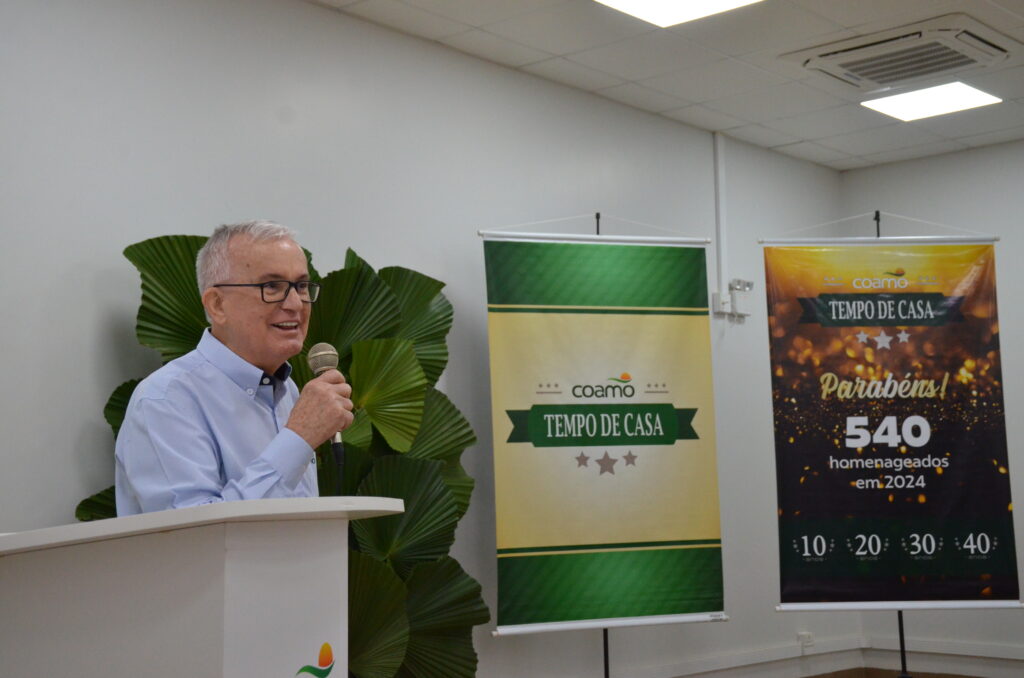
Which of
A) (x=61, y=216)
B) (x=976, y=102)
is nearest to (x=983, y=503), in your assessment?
(x=976, y=102)

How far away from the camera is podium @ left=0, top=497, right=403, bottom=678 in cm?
163

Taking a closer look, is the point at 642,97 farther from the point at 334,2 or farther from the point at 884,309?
the point at 334,2

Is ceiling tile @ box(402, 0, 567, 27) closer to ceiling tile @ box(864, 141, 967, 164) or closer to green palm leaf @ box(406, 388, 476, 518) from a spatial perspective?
green palm leaf @ box(406, 388, 476, 518)

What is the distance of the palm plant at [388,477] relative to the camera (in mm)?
3809

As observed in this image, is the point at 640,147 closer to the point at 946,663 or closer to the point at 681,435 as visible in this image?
the point at 681,435

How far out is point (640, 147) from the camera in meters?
6.23

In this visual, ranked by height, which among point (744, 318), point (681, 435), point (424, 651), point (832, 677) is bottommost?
point (832, 677)

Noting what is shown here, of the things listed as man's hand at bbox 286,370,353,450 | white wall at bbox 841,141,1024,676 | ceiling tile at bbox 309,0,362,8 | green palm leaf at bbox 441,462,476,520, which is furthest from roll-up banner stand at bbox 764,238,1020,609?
man's hand at bbox 286,370,353,450

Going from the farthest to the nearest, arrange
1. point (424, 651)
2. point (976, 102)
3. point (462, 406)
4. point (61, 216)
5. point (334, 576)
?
1. point (976, 102)
2. point (462, 406)
3. point (424, 651)
4. point (61, 216)
5. point (334, 576)

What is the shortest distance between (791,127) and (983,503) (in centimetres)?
239

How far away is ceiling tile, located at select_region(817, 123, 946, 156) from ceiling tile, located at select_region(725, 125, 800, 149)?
243 millimetres

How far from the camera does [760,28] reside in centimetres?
495

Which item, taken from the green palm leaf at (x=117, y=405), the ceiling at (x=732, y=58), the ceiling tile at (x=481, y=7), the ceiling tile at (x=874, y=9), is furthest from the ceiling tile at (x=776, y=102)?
the green palm leaf at (x=117, y=405)

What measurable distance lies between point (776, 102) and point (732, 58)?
81 cm
